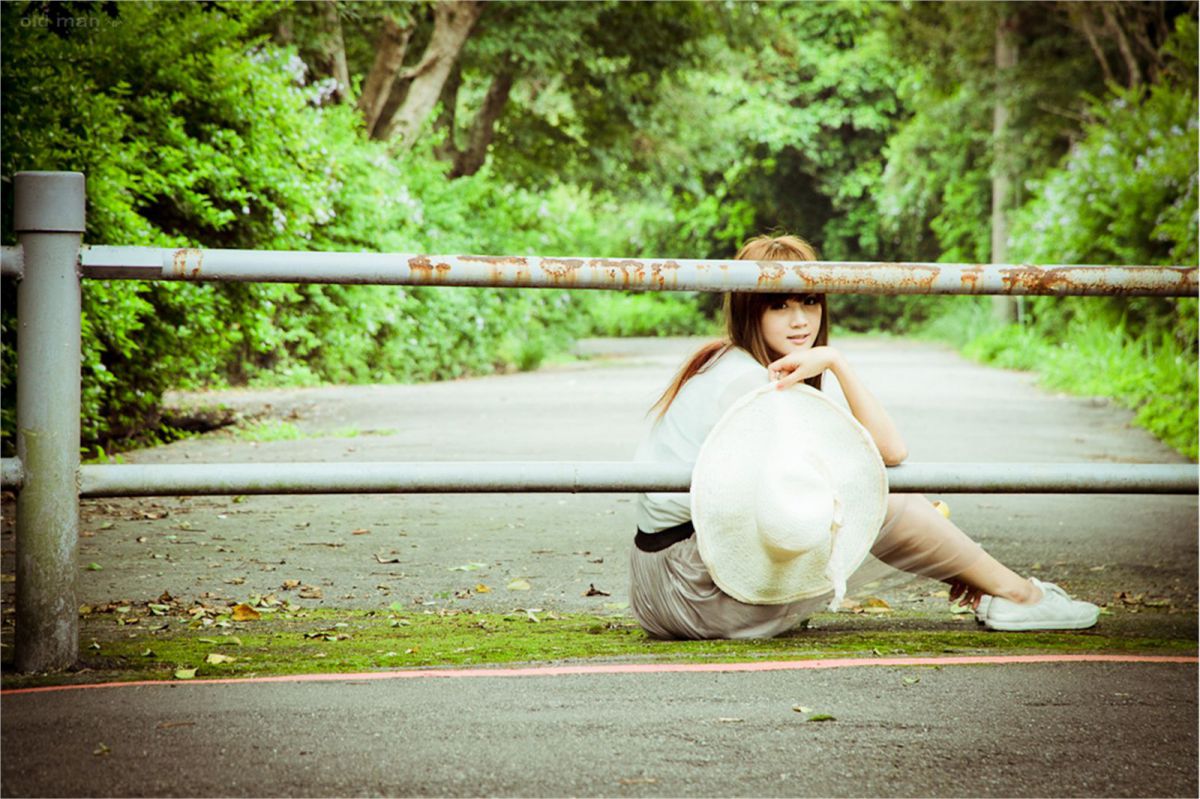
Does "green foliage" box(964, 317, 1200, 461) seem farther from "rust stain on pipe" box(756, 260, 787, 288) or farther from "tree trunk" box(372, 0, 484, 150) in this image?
"tree trunk" box(372, 0, 484, 150)

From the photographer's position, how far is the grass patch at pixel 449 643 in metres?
3.10

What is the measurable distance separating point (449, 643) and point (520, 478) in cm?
53

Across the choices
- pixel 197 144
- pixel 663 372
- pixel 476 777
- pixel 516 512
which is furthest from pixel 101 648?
pixel 663 372

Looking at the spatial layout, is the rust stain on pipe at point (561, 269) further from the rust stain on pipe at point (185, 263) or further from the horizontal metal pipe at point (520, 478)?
the rust stain on pipe at point (185, 263)

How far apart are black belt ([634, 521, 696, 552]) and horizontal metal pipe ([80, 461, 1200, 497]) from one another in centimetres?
45

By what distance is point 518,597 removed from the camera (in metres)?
4.52

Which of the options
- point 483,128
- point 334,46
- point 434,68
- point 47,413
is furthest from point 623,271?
point 483,128

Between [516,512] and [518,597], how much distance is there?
202 cm

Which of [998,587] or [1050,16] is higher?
[1050,16]

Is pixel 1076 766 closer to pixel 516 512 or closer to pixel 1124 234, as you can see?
pixel 516 512

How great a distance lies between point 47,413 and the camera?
2898 millimetres

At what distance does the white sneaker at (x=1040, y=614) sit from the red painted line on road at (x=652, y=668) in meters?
0.40

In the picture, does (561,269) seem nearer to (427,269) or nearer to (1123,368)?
(427,269)

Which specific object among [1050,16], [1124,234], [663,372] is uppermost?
[1050,16]
